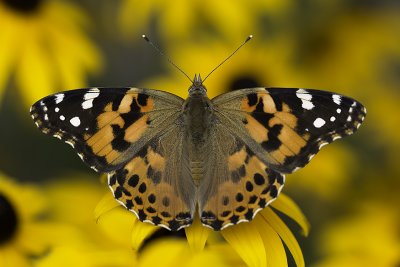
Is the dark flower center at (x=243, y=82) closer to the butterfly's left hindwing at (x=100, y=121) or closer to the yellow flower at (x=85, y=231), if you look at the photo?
the yellow flower at (x=85, y=231)

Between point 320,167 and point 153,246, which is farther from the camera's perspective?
point 320,167

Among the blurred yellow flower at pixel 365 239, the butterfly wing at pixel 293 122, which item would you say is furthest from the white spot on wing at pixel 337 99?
the blurred yellow flower at pixel 365 239

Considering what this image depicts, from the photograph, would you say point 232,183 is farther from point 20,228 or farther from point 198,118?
point 20,228

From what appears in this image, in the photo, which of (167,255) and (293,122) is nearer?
(167,255)

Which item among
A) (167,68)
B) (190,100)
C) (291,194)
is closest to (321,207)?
(291,194)

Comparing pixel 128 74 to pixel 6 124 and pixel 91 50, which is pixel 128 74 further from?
pixel 91 50

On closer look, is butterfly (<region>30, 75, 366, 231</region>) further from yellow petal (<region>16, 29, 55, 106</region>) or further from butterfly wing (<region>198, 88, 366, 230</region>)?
yellow petal (<region>16, 29, 55, 106</region>)

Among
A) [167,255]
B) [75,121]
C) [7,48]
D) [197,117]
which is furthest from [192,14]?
[167,255]
